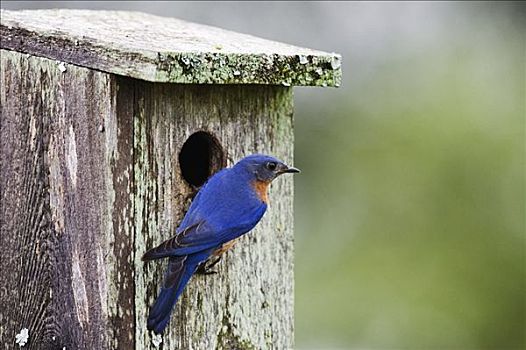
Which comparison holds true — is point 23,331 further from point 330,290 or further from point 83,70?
point 330,290

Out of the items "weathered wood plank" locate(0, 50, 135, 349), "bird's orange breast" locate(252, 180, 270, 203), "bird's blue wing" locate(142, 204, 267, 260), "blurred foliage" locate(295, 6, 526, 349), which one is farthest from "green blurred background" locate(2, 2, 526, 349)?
"bird's blue wing" locate(142, 204, 267, 260)

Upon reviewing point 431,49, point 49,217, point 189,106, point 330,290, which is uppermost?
point 431,49

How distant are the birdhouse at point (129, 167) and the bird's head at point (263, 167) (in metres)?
0.16

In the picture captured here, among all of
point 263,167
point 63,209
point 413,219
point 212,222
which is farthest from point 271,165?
point 413,219

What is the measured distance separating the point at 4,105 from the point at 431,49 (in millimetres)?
4284

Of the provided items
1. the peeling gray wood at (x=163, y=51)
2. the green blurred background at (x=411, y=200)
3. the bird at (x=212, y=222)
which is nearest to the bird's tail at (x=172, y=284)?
the bird at (x=212, y=222)

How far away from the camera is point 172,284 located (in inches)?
118

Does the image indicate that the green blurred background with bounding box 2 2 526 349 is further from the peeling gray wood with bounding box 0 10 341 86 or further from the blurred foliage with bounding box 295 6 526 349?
the peeling gray wood with bounding box 0 10 341 86

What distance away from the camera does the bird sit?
2980 millimetres

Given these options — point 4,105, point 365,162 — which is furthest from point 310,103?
point 4,105

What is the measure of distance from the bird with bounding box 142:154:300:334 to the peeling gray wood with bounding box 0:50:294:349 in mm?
78

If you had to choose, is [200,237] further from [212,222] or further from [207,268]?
[207,268]

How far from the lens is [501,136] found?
22.5 ft

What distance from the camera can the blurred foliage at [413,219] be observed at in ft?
21.3
